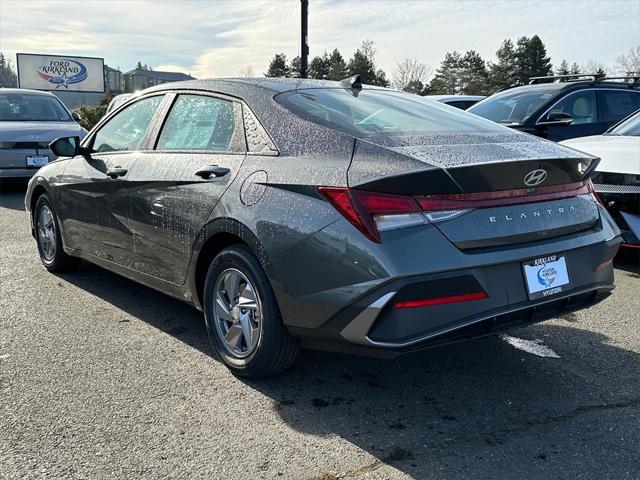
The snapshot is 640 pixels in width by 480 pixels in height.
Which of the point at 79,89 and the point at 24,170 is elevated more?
the point at 79,89

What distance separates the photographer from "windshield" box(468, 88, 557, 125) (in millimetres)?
8296

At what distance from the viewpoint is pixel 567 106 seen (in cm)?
831

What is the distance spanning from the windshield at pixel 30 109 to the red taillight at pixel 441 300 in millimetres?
10462

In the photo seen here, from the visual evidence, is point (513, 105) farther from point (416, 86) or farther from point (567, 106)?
point (416, 86)

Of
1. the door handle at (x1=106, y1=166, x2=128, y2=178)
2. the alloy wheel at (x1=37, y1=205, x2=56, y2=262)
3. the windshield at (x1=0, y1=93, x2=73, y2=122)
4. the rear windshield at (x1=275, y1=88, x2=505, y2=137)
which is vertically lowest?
the alloy wheel at (x1=37, y1=205, x2=56, y2=262)

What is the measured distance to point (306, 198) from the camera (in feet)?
9.60

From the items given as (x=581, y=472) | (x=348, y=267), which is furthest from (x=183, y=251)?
(x=581, y=472)

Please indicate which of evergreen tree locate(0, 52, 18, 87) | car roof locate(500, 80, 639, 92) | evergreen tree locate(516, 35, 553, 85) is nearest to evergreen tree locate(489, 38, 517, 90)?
evergreen tree locate(516, 35, 553, 85)

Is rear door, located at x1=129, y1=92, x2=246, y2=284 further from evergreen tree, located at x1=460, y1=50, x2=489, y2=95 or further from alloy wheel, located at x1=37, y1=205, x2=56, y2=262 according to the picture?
evergreen tree, located at x1=460, y1=50, x2=489, y2=95

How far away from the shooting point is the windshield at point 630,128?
20.5 feet

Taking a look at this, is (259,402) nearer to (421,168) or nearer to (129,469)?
(129,469)

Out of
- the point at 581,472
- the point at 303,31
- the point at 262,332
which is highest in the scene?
the point at 303,31

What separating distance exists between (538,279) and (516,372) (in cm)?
82

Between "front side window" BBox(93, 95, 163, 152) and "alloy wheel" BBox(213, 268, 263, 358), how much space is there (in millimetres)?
1412
